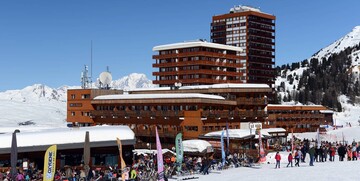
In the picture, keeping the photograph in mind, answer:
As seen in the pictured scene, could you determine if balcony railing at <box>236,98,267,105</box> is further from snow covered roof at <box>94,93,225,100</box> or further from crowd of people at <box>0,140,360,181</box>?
crowd of people at <box>0,140,360,181</box>

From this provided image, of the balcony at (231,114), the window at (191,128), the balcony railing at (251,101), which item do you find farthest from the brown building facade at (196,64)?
the window at (191,128)

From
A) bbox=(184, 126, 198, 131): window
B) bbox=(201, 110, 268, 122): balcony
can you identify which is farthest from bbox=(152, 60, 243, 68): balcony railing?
bbox=(184, 126, 198, 131): window

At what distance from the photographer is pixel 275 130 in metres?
63.7

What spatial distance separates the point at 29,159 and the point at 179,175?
13.4m

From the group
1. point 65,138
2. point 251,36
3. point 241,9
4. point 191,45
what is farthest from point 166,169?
point 241,9

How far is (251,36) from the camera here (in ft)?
391

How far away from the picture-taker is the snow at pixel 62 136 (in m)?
36.6

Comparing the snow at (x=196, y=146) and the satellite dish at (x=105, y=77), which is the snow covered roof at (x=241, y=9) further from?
the snow at (x=196, y=146)

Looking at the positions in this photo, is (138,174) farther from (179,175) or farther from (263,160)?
(263,160)

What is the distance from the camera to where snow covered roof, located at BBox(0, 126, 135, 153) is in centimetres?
3647

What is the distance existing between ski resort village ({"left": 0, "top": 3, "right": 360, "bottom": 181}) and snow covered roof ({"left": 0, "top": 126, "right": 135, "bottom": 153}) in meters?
0.08

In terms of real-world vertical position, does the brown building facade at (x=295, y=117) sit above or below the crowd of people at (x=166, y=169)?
above

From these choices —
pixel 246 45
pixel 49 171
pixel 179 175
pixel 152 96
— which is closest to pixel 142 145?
pixel 152 96

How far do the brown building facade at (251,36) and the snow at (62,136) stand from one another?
81.8m
